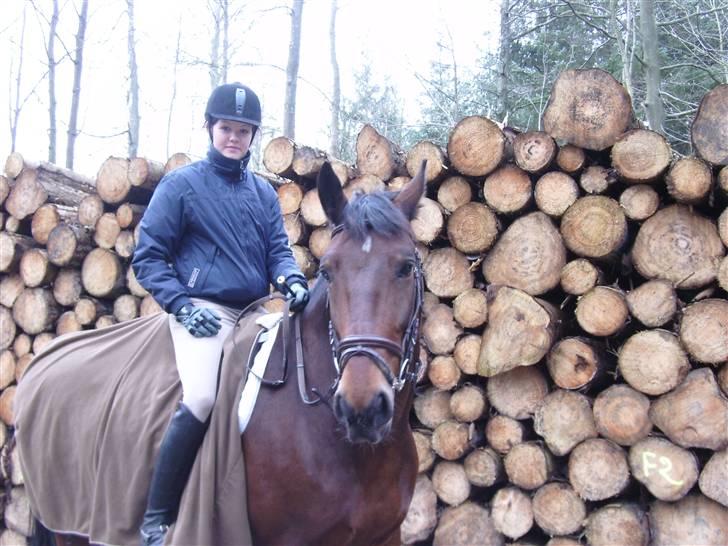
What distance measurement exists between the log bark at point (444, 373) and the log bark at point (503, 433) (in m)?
0.37

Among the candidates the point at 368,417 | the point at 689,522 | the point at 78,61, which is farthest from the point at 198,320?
the point at 78,61

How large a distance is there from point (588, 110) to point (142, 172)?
137 inches

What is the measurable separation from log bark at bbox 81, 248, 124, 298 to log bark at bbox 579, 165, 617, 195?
3.80 metres

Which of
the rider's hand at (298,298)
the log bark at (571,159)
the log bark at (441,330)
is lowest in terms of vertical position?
the log bark at (441,330)

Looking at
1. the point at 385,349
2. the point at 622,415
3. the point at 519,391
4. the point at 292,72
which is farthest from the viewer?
the point at 292,72

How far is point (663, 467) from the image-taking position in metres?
3.66

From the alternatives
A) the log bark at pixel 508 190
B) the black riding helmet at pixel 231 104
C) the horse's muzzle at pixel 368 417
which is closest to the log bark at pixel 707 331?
the log bark at pixel 508 190

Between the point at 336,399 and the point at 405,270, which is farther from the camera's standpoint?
the point at 405,270

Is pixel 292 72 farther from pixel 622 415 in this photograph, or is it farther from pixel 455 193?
pixel 622 415

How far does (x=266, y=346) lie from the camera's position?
2730 mm

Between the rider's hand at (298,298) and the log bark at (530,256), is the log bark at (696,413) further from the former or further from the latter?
the rider's hand at (298,298)

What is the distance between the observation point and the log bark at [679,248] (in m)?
3.70

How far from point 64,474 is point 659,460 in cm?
327

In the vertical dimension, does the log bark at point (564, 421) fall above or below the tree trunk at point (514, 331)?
below
